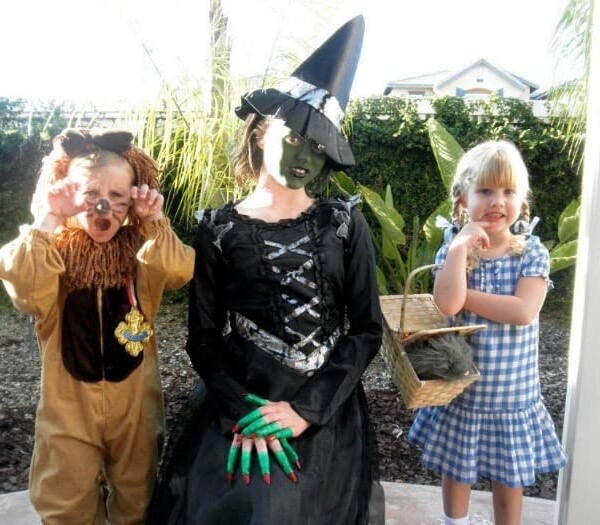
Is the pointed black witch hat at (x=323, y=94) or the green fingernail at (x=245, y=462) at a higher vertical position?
the pointed black witch hat at (x=323, y=94)

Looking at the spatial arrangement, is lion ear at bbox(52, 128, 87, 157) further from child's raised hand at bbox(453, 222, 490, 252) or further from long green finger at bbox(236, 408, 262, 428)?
child's raised hand at bbox(453, 222, 490, 252)

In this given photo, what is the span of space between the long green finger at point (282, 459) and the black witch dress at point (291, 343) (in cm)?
5

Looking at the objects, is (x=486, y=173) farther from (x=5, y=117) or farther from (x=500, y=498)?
(x=5, y=117)

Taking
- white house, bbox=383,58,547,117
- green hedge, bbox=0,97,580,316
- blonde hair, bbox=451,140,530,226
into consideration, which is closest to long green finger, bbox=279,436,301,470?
blonde hair, bbox=451,140,530,226

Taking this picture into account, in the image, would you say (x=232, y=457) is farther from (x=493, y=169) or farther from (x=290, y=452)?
(x=493, y=169)

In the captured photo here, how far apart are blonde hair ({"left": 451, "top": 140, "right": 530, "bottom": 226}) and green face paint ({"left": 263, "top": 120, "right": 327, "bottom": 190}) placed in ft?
1.64

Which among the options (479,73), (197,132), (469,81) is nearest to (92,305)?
(197,132)

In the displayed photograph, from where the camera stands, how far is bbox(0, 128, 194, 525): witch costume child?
1633 millimetres

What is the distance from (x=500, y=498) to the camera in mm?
1980

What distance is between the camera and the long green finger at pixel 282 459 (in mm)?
1507

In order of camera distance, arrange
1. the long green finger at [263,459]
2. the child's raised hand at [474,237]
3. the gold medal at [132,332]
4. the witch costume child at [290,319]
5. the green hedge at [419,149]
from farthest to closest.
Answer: the green hedge at [419,149] < the child's raised hand at [474,237] < the gold medal at [132,332] < the witch costume child at [290,319] < the long green finger at [263,459]

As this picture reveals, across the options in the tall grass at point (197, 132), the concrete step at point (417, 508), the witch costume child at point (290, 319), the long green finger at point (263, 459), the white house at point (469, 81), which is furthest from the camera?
the white house at point (469, 81)

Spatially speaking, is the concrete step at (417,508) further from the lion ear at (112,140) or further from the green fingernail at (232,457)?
the lion ear at (112,140)

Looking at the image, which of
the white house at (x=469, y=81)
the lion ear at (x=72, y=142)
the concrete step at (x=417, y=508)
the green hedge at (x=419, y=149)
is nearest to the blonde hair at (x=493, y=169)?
the lion ear at (x=72, y=142)
